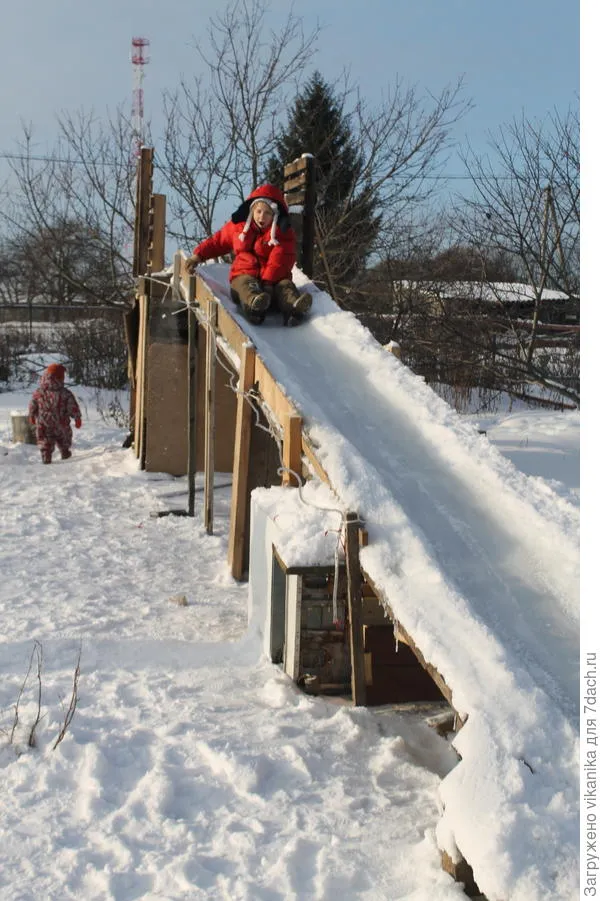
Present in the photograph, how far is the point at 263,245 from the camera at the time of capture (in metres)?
7.16

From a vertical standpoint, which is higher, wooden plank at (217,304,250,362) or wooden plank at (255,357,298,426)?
wooden plank at (217,304,250,362)

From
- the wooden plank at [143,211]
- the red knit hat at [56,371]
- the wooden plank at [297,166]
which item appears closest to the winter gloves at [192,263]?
the wooden plank at [297,166]

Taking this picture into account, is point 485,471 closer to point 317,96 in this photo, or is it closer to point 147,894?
point 147,894

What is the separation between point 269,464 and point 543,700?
4.53m

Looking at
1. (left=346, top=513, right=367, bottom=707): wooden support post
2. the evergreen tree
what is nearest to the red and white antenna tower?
the evergreen tree

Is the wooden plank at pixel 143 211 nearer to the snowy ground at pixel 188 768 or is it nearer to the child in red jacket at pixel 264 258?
the child in red jacket at pixel 264 258

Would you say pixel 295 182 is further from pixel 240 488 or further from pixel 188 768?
pixel 188 768

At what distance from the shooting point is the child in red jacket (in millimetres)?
6801

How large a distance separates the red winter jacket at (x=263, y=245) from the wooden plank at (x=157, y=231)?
6.55 feet

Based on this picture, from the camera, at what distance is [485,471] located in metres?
4.57

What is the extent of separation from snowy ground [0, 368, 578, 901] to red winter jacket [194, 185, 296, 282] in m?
2.58

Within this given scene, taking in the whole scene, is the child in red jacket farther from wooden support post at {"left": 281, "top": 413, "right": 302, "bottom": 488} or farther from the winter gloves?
wooden support post at {"left": 281, "top": 413, "right": 302, "bottom": 488}

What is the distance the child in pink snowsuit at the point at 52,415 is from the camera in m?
10.5

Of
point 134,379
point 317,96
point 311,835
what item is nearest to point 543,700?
point 311,835
